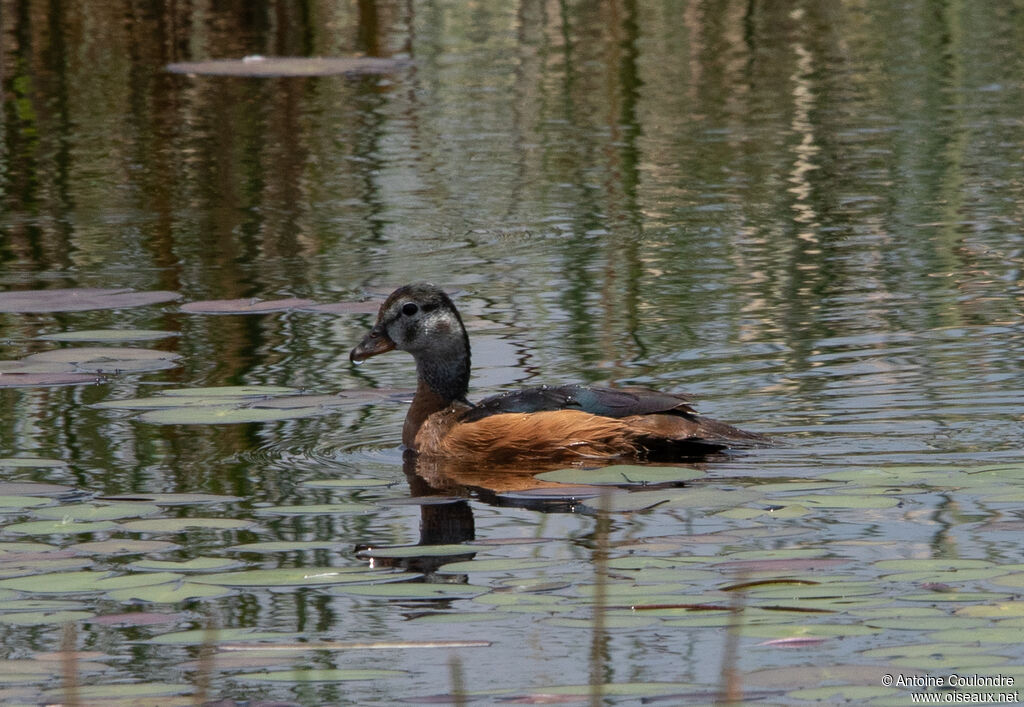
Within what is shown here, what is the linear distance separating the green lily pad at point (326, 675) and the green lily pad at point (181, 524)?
1.55 meters

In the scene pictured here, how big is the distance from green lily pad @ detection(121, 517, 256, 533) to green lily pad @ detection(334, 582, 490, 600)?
932mm

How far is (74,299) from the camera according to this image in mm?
10094

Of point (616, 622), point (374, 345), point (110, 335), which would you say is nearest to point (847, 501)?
point (616, 622)

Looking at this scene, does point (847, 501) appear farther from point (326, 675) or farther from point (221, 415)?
point (221, 415)

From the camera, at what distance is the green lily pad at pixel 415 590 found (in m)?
5.21

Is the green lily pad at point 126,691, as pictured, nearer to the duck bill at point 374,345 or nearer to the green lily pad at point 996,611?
the green lily pad at point 996,611

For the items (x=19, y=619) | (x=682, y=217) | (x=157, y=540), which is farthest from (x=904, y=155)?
(x=19, y=619)

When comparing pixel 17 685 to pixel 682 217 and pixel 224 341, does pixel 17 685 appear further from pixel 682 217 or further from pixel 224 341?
pixel 682 217

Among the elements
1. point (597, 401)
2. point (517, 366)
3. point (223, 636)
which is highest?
point (223, 636)

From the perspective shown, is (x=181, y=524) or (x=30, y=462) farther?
(x=30, y=462)

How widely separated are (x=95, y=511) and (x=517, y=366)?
2811mm

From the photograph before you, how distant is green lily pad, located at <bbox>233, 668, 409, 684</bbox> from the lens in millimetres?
4430

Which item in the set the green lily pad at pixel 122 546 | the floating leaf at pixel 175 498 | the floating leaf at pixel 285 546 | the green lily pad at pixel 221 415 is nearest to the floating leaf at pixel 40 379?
the green lily pad at pixel 221 415

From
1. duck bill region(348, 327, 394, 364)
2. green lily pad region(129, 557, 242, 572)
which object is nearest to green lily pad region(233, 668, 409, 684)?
green lily pad region(129, 557, 242, 572)
